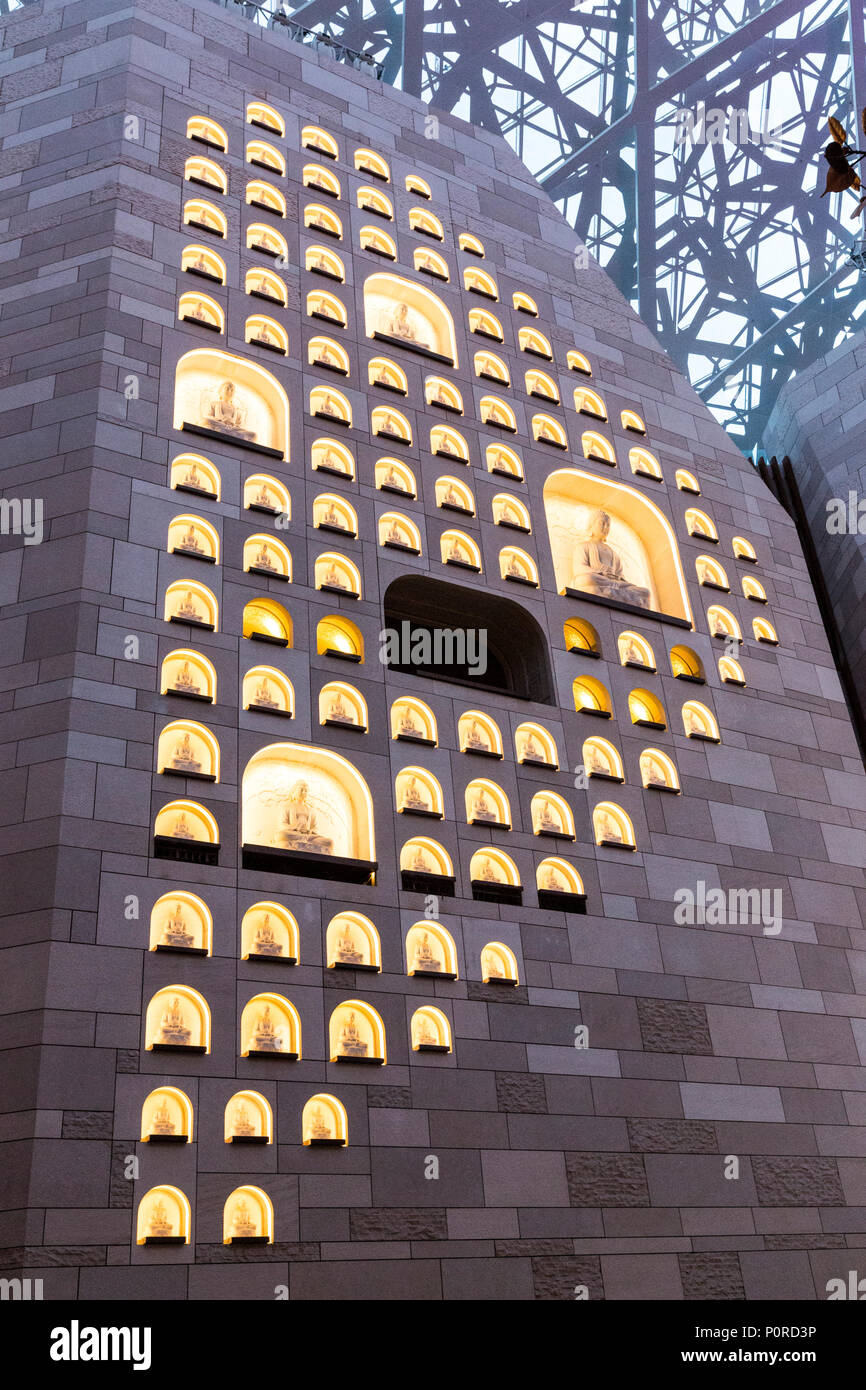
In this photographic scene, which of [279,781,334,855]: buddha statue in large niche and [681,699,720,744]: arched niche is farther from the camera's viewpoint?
[681,699,720,744]: arched niche

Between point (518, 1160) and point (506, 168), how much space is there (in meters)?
17.7

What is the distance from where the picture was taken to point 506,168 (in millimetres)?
24000

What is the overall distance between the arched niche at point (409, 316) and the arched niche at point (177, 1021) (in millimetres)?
11019

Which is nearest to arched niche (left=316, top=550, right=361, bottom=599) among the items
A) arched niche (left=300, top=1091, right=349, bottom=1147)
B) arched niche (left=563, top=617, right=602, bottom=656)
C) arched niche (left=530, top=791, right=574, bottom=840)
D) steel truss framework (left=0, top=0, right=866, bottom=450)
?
arched niche (left=563, top=617, right=602, bottom=656)

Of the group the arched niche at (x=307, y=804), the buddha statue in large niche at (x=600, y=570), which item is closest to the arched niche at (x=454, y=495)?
the buddha statue in large niche at (x=600, y=570)

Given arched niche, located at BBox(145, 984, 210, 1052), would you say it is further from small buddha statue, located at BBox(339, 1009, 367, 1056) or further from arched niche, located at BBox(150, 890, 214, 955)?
small buddha statue, located at BBox(339, 1009, 367, 1056)

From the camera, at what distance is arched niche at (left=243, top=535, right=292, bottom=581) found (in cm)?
1622

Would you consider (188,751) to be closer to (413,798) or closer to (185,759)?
(185,759)

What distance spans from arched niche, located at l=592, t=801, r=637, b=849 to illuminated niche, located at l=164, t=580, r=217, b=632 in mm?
5631

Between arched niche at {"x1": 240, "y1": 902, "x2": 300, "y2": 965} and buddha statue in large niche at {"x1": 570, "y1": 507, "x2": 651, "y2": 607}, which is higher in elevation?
buddha statue in large niche at {"x1": 570, "y1": 507, "x2": 651, "y2": 607}

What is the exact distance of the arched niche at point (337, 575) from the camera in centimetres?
1672

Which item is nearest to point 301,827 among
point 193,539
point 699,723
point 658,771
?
point 193,539

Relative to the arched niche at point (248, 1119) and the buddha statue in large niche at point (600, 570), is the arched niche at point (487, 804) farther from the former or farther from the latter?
the arched niche at point (248, 1119)

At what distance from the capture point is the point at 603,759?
17.9 m
